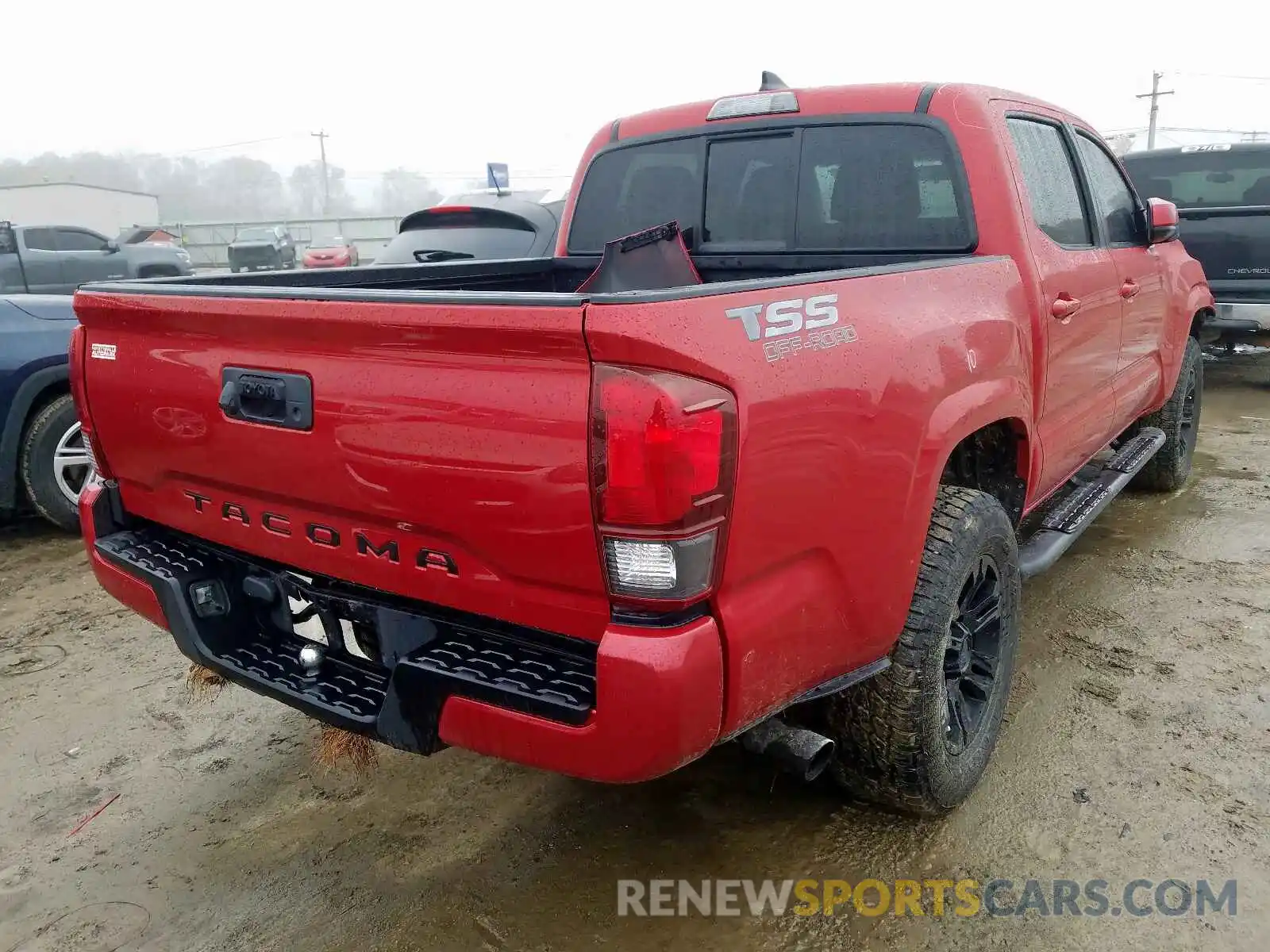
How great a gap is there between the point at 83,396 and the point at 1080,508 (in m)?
3.41

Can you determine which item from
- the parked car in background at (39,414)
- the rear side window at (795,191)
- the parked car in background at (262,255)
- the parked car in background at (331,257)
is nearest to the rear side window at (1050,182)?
the rear side window at (795,191)

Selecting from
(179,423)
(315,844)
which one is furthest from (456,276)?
(315,844)

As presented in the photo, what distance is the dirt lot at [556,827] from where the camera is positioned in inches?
90.1

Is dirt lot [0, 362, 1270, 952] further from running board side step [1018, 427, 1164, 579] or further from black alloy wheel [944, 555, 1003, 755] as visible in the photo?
running board side step [1018, 427, 1164, 579]

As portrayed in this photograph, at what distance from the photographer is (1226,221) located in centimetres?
808

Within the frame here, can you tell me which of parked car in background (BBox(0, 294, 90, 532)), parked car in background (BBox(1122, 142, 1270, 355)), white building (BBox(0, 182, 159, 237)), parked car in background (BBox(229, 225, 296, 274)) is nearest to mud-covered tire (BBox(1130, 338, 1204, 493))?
parked car in background (BBox(1122, 142, 1270, 355))

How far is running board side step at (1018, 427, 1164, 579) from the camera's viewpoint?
10.7 feet

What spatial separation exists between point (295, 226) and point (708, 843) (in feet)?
127

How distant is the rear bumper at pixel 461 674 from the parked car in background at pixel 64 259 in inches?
486

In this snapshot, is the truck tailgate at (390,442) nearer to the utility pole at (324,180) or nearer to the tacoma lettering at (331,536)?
the tacoma lettering at (331,536)

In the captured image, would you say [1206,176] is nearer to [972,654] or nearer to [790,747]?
[972,654]

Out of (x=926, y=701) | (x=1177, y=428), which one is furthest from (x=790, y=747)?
(x=1177, y=428)

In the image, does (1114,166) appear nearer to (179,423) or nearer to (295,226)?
(179,423)

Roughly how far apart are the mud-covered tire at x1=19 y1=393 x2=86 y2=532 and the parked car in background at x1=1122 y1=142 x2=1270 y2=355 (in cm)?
711
